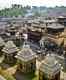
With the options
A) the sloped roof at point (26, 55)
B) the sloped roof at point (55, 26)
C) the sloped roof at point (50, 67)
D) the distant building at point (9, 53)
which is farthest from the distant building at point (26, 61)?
the sloped roof at point (55, 26)

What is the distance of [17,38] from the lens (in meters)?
4.93

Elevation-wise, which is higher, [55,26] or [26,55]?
[55,26]

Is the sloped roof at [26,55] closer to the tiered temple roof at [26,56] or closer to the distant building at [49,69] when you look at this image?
the tiered temple roof at [26,56]

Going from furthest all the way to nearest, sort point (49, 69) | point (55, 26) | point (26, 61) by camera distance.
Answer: point (55, 26) < point (26, 61) < point (49, 69)

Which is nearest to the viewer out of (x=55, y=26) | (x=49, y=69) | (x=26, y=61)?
(x=49, y=69)

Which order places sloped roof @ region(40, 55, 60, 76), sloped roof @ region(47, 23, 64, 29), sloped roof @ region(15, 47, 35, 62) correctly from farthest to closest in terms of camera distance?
sloped roof @ region(47, 23, 64, 29) < sloped roof @ region(15, 47, 35, 62) < sloped roof @ region(40, 55, 60, 76)

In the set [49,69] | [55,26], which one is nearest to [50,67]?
[49,69]

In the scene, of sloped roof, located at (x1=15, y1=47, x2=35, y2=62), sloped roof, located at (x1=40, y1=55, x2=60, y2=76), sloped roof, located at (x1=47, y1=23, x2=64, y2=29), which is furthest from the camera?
sloped roof, located at (x1=47, y1=23, x2=64, y2=29)

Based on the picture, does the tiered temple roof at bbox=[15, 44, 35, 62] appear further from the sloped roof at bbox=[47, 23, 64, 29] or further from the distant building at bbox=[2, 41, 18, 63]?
the sloped roof at bbox=[47, 23, 64, 29]

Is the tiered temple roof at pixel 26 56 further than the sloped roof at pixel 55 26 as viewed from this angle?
No

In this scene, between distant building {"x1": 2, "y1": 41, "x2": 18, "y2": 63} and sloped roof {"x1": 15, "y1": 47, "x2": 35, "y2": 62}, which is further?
distant building {"x1": 2, "y1": 41, "x2": 18, "y2": 63}

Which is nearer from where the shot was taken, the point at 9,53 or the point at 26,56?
the point at 26,56

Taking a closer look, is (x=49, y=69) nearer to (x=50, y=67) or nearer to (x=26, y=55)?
(x=50, y=67)

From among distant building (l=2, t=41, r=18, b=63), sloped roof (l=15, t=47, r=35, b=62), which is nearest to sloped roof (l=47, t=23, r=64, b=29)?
sloped roof (l=15, t=47, r=35, b=62)
